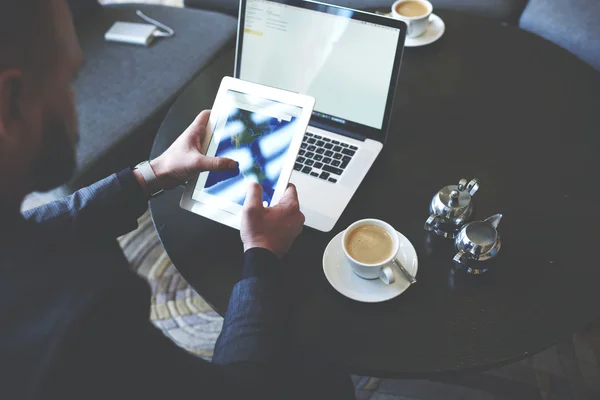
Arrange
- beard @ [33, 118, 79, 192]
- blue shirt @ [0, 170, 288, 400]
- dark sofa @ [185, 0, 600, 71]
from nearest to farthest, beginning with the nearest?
blue shirt @ [0, 170, 288, 400]
beard @ [33, 118, 79, 192]
dark sofa @ [185, 0, 600, 71]

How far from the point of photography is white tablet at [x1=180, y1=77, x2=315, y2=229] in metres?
0.98

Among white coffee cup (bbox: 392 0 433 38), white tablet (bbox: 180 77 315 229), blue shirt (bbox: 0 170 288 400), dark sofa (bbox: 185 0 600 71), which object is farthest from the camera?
dark sofa (bbox: 185 0 600 71)

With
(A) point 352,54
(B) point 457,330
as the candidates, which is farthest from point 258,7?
(B) point 457,330

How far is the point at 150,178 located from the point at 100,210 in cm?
12

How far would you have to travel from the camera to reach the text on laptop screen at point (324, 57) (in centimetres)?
105

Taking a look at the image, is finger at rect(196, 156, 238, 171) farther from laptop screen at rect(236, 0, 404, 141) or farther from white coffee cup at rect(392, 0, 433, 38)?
white coffee cup at rect(392, 0, 433, 38)

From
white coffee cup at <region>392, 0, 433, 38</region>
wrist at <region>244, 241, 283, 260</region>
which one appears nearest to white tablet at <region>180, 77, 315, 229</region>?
wrist at <region>244, 241, 283, 260</region>

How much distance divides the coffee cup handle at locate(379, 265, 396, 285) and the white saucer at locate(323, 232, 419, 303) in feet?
0.07

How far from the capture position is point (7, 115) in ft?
2.25

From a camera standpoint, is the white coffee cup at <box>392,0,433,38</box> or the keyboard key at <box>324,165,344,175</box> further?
the white coffee cup at <box>392,0,433,38</box>

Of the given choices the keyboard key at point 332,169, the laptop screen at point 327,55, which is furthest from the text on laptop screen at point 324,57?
the keyboard key at point 332,169

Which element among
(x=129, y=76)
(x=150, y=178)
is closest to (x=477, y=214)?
(x=150, y=178)

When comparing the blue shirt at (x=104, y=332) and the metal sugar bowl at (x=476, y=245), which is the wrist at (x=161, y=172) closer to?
the blue shirt at (x=104, y=332)

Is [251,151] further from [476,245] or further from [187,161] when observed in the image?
[476,245]
